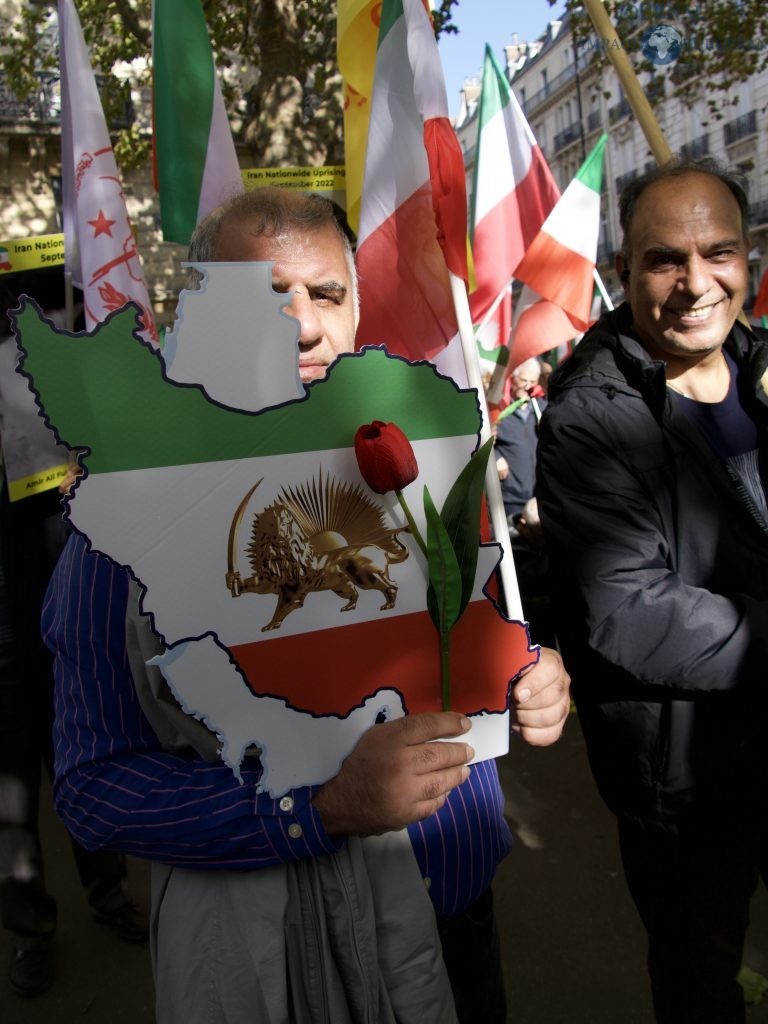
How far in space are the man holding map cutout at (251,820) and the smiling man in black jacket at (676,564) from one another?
0.43 m

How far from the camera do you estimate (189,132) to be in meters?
3.15

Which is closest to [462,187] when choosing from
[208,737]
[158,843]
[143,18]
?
[208,737]

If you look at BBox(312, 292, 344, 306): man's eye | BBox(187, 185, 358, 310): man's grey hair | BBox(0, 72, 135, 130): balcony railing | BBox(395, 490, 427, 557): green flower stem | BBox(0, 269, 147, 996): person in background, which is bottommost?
BBox(0, 269, 147, 996): person in background

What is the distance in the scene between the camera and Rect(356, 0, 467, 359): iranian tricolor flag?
1.91 metres

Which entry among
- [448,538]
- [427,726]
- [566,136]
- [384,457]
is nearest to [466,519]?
[448,538]

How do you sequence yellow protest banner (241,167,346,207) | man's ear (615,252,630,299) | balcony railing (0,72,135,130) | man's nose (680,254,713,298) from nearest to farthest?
man's nose (680,254,713,298), man's ear (615,252,630,299), yellow protest banner (241,167,346,207), balcony railing (0,72,135,130)

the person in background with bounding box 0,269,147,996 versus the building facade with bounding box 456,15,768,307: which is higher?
the building facade with bounding box 456,15,768,307

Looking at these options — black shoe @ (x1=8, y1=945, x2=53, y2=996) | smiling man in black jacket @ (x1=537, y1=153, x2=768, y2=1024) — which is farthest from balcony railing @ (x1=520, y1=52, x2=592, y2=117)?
black shoe @ (x1=8, y1=945, x2=53, y2=996)

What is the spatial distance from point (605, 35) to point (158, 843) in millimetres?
2577

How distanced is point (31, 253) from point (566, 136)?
4479 cm

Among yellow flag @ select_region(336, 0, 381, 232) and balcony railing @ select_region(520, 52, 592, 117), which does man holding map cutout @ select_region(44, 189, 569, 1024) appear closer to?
yellow flag @ select_region(336, 0, 381, 232)

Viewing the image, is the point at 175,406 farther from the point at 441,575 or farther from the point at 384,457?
the point at 441,575

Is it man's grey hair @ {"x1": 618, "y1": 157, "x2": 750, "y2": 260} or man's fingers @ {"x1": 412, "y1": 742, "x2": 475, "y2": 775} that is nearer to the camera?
man's fingers @ {"x1": 412, "y1": 742, "x2": 475, "y2": 775}

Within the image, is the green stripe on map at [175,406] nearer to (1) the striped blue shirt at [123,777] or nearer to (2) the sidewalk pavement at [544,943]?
(1) the striped blue shirt at [123,777]
